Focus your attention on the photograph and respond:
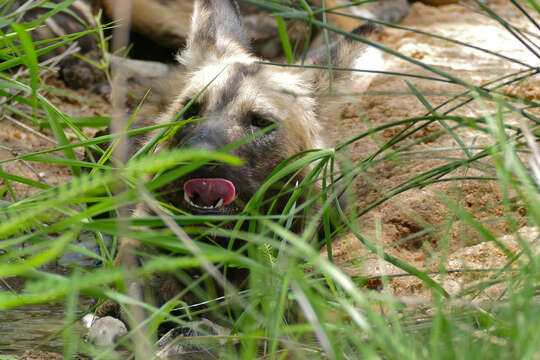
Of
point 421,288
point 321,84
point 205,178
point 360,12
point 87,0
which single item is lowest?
point 421,288

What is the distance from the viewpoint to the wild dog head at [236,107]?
2.96m

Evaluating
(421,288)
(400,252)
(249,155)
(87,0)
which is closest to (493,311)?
(421,288)

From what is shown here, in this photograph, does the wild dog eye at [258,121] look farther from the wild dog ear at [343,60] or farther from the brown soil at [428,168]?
the brown soil at [428,168]

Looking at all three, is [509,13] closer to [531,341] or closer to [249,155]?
[249,155]

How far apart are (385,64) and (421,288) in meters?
3.70

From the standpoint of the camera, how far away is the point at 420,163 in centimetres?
391

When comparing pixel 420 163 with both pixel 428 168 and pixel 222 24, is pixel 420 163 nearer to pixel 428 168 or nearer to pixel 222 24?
pixel 428 168

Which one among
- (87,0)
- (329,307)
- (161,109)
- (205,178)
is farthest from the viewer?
(87,0)

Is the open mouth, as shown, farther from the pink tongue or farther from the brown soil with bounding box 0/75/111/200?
the brown soil with bounding box 0/75/111/200

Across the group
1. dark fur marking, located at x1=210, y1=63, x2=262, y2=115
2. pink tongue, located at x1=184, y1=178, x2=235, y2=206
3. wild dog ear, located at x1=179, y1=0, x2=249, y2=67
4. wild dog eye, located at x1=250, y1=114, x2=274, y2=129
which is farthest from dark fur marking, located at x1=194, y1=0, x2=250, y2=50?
pink tongue, located at x1=184, y1=178, x2=235, y2=206

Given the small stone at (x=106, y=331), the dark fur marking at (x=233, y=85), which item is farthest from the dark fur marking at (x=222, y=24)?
the small stone at (x=106, y=331)

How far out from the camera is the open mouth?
2.81 m

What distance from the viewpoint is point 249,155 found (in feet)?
11.0

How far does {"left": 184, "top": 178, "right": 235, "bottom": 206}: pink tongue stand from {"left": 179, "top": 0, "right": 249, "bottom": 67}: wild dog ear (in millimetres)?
1487
